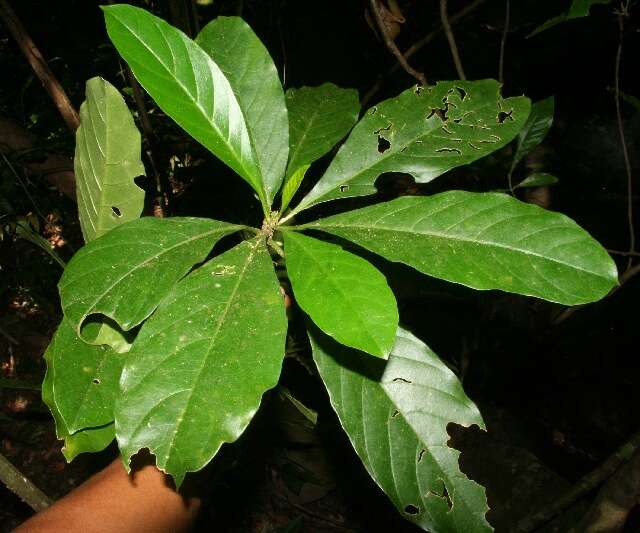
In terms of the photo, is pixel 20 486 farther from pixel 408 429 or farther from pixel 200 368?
pixel 408 429

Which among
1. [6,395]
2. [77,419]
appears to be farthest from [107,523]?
[6,395]

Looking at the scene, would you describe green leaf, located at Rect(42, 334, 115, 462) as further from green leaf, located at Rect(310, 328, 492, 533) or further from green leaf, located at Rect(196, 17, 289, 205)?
green leaf, located at Rect(196, 17, 289, 205)

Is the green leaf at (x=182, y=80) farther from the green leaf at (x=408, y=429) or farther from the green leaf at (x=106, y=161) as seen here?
the green leaf at (x=408, y=429)

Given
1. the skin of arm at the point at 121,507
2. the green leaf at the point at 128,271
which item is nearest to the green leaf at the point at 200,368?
the green leaf at the point at 128,271

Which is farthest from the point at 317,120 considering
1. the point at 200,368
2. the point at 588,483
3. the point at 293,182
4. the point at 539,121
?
the point at 588,483

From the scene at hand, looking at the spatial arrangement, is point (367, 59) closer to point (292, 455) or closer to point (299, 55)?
point (299, 55)
